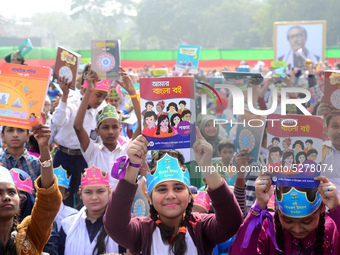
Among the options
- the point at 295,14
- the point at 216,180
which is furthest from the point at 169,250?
the point at 295,14

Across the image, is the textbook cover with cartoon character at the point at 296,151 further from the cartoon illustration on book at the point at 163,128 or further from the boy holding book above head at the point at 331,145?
the cartoon illustration on book at the point at 163,128

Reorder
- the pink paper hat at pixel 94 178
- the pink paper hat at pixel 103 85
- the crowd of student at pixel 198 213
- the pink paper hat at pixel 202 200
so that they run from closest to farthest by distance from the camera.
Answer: the crowd of student at pixel 198 213 → the pink paper hat at pixel 202 200 → the pink paper hat at pixel 94 178 → the pink paper hat at pixel 103 85

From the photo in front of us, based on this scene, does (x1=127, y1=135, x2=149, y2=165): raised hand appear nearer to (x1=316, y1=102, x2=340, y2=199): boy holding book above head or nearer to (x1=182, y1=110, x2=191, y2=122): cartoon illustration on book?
(x1=182, y1=110, x2=191, y2=122): cartoon illustration on book

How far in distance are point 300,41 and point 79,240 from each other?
722 inches

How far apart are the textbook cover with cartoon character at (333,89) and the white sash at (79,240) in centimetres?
201

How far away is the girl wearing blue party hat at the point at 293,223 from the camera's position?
2742 millimetres

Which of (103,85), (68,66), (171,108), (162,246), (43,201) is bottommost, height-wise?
(162,246)

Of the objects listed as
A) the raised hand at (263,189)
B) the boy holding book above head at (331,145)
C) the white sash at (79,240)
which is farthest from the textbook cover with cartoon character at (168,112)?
the white sash at (79,240)

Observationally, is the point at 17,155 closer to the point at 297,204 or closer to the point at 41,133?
the point at 41,133

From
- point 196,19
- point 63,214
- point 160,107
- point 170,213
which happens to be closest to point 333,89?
point 160,107

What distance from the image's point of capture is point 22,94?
10.5 ft

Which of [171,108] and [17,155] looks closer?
[171,108]

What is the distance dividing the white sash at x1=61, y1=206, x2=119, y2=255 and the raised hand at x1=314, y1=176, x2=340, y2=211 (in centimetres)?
187

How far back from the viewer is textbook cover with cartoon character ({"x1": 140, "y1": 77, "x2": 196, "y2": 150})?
111 inches
